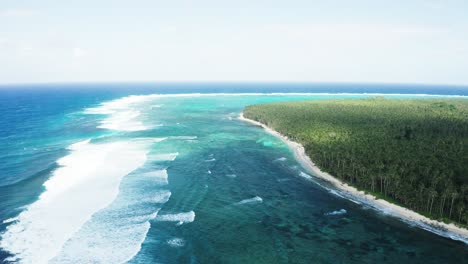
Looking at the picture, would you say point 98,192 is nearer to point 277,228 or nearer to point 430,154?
point 277,228

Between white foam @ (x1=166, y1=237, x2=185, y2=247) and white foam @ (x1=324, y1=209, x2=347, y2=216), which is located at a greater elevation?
white foam @ (x1=324, y1=209, x2=347, y2=216)

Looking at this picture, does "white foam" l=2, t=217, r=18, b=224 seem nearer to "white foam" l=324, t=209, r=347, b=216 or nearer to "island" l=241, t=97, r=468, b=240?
"white foam" l=324, t=209, r=347, b=216

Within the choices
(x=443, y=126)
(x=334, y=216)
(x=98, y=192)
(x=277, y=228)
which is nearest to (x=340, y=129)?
(x=443, y=126)

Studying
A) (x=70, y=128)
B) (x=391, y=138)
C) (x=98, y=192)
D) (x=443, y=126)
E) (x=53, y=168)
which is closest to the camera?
(x=98, y=192)

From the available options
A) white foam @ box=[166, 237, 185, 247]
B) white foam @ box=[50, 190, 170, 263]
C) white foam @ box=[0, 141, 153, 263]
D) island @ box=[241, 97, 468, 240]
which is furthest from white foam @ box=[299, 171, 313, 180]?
white foam @ box=[0, 141, 153, 263]

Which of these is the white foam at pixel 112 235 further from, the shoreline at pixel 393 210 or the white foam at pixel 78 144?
the white foam at pixel 78 144

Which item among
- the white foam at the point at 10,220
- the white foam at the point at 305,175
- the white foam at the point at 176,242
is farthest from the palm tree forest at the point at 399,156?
the white foam at the point at 10,220
